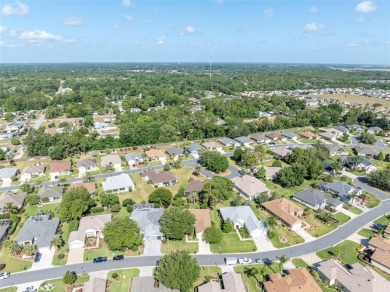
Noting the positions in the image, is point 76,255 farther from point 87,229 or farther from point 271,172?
point 271,172

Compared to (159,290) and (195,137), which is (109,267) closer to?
(159,290)

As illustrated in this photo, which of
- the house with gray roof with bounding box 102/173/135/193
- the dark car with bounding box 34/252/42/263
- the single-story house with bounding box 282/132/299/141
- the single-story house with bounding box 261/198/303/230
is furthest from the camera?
the single-story house with bounding box 282/132/299/141

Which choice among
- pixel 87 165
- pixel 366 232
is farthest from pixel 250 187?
pixel 87 165

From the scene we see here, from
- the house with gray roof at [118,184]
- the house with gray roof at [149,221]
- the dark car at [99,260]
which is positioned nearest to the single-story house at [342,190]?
the house with gray roof at [149,221]

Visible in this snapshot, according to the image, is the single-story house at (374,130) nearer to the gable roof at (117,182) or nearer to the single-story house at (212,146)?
the single-story house at (212,146)

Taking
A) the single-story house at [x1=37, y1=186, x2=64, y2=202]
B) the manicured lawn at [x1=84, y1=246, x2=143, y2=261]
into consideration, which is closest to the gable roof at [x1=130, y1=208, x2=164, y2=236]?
the manicured lawn at [x1=84, y1=246, x2=143, y2=261]

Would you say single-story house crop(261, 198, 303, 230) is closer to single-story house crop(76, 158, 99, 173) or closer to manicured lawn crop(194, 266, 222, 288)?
manicured lawn crop(194, 266, 222, 288)
